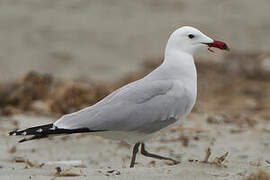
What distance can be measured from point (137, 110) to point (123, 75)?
6022 mm

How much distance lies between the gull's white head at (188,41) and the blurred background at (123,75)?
81 cm

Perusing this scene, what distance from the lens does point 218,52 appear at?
35.9ft

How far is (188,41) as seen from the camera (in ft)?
14.0

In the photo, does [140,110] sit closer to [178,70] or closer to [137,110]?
[137,110]

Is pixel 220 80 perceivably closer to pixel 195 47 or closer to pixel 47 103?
pixel 47 103

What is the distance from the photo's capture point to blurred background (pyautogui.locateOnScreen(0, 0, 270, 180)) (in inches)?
192

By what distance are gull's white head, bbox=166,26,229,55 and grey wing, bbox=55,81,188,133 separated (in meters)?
0.36

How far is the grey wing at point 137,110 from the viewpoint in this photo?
12.6ft

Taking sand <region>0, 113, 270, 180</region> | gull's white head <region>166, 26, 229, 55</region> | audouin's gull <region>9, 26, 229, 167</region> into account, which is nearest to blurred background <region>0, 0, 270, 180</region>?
sand <region>0, 113, 270, 180</region>

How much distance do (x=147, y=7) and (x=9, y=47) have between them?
136 inches

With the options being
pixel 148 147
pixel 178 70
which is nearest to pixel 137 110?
pixel 178 70

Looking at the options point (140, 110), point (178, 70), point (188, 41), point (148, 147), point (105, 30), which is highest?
point (105, 30)

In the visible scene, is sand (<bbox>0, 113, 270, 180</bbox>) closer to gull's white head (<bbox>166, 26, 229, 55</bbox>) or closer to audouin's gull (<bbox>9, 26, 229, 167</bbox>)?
audouin's gull (<bbox>9, 26, 229, 167</bbox>)

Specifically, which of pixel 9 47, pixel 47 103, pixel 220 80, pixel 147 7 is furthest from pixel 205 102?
pixel 147 7
